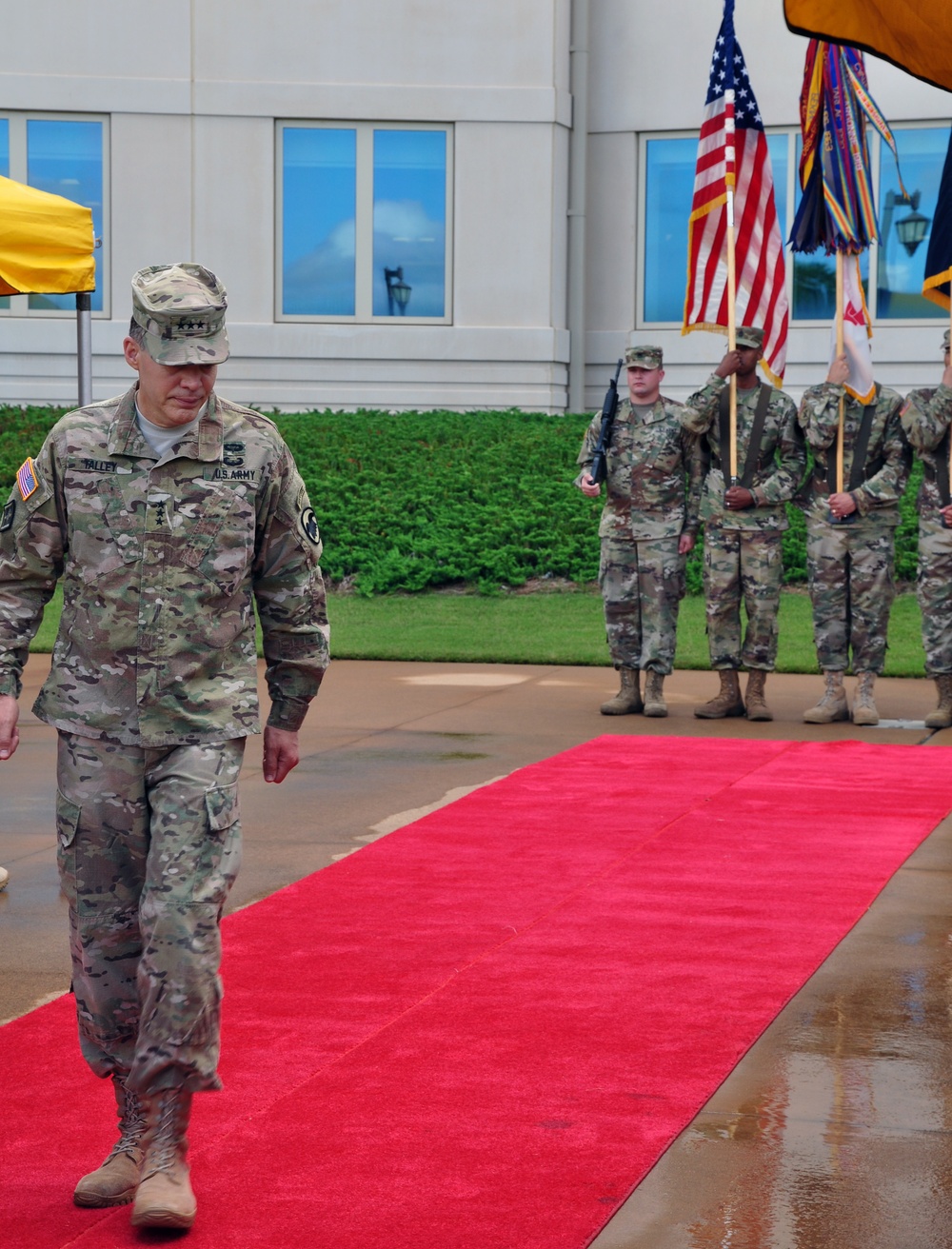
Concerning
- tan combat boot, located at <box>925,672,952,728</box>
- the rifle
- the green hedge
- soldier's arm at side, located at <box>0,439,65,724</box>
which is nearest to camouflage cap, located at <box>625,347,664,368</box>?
the rifle

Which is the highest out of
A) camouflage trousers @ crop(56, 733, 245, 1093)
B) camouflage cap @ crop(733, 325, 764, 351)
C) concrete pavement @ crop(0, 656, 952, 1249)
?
camouflage cap @ crop(733, 325, 764, 351)

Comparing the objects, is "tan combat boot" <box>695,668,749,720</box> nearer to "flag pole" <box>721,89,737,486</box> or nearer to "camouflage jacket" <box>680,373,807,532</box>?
"camouflage jacket" <box>680,373,807,532</box>

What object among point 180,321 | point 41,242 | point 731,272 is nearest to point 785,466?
point 731,272

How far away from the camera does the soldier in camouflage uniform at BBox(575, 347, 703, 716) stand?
11734 mm

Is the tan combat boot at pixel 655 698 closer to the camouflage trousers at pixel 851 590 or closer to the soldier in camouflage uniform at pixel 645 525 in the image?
the soldier in camouflage uniform at pixel 645 525

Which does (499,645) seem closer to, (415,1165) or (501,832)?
(501,832)

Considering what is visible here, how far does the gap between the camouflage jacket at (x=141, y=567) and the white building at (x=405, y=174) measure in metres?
18.0

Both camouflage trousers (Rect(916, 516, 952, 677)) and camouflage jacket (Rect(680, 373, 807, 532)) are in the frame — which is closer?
camouflage trousers (Rect(916, 516, 952, 677))

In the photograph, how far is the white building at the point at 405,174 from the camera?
2180 centimetres

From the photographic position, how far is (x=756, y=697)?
1173 cm

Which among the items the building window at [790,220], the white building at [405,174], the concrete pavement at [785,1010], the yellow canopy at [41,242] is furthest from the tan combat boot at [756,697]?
the building window at [790,220]

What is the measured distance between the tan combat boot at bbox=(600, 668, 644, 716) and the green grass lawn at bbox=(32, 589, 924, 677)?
2.31 metres

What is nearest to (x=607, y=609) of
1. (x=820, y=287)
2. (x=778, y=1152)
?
(x=778, y=1152)

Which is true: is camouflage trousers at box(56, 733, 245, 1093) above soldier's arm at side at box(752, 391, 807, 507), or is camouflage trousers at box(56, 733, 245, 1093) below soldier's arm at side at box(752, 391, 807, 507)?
below
